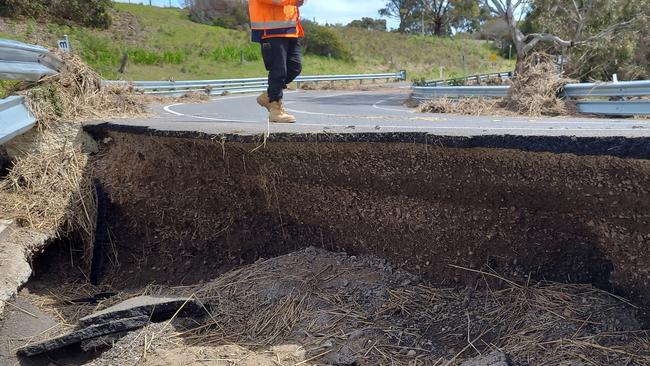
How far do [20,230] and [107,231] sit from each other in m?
0.83

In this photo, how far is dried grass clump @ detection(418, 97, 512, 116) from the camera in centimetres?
1140

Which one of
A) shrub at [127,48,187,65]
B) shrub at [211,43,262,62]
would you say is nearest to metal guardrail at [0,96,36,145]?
shrub at [127,48,187,65]

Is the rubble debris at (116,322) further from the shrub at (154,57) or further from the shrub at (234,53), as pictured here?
the shrub at (234,53)

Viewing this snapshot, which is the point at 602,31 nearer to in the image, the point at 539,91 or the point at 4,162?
the point at 539,91

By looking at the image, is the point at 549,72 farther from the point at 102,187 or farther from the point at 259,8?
the point at 102,187

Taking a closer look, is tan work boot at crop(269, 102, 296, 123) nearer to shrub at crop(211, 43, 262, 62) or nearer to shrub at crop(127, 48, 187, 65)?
shrub at crop(127, 48, 187, 65)

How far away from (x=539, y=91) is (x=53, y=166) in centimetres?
905

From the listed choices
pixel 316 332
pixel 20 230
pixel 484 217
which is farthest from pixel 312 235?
pixel 20 230

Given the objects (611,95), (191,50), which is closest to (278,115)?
(611,95)

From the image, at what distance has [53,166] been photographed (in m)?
5.35

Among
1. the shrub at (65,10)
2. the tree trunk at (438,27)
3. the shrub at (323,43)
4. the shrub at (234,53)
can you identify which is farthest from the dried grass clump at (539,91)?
the tree trunk at (438,27)

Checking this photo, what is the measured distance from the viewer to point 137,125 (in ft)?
17.5

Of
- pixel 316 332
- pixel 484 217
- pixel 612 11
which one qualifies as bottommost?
pixel 316 332

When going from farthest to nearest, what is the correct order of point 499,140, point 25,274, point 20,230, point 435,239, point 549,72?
1. point 549,72
2. point 20,230
3. point 25,274
4. point 435,239
5. point 499,140
